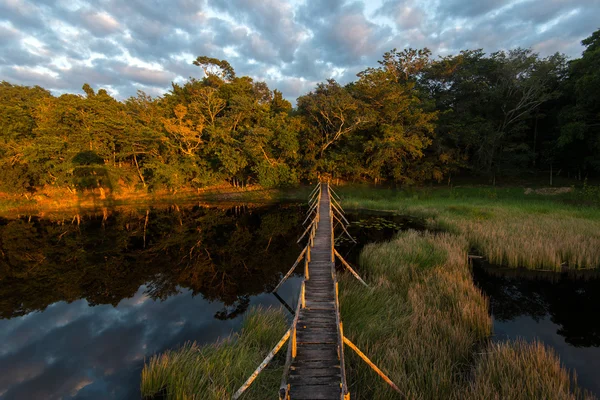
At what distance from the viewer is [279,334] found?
605 centimetres

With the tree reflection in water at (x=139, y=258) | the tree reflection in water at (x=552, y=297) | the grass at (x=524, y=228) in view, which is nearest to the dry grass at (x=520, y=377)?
the tree reflection in water at (x=552, y=297)

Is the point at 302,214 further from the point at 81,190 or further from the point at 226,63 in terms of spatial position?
the point at 226,63

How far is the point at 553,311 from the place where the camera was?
25.5 feet

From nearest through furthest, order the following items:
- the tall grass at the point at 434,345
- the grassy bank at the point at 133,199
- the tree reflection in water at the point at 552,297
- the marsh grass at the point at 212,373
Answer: the tall grass at the point at 434,345, the marsh grass at the point at 212,373, the tree reflection in water at the point at 552,297, the grassy bank at the point at 133,199

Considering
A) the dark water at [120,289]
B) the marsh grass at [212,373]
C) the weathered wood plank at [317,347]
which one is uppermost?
the weathered wood plank at [317,347]

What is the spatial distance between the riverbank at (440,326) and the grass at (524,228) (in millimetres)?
58

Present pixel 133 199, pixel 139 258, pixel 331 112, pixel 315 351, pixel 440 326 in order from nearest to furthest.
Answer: pixel 315 351, pixel 440 326, pixel 139 258, pixel 133 199, pixel 331 112

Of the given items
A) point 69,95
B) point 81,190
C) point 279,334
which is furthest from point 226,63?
point 279,334

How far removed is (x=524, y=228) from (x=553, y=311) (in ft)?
21.0

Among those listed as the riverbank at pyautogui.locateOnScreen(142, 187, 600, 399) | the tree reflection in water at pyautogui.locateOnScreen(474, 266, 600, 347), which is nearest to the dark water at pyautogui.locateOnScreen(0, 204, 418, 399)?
the riverbank at pyautogui.locateOnScreen(142, 187, 600, 399)

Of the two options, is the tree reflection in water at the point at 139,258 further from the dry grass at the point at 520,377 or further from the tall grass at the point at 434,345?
the dry grass at the point at 520,377

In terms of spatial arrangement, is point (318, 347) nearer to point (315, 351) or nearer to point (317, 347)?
point (317, 347)

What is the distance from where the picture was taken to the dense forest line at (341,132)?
25.0 m

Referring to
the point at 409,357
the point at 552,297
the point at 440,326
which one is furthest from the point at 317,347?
the point at 552,297
